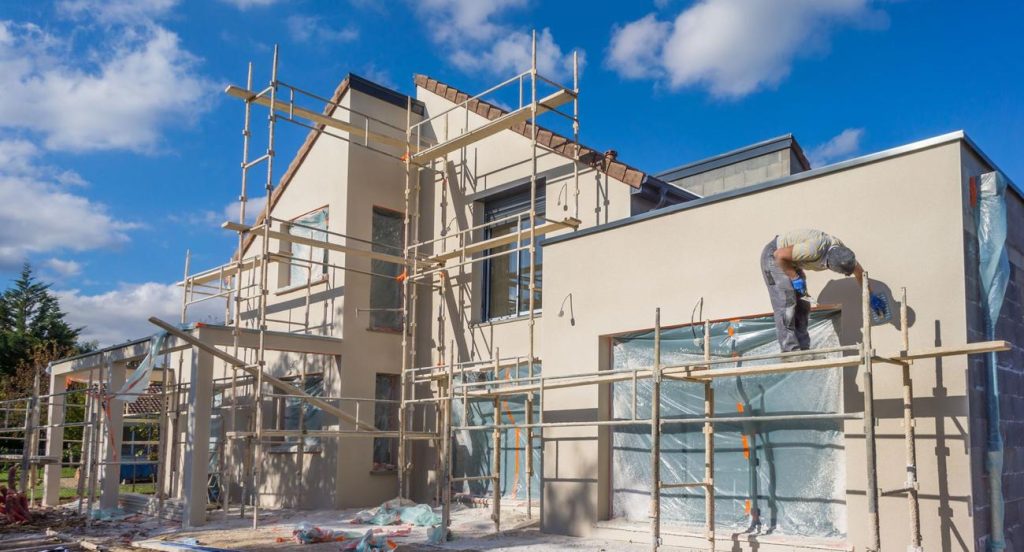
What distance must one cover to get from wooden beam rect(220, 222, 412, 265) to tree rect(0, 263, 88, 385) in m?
19.7

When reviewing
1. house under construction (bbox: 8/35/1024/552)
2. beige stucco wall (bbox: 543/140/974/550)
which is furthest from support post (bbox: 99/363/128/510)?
beige stucco wall (bbox: 543/140/974/550)

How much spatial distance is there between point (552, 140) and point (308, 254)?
557cm

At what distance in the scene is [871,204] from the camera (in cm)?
807

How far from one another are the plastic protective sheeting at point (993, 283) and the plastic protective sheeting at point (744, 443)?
1242 mm

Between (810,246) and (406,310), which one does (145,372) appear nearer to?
(406,310)

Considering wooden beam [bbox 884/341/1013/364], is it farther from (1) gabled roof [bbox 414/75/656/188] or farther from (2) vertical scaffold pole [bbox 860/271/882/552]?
(1) gabled roof [bbox 414/75/656/188]

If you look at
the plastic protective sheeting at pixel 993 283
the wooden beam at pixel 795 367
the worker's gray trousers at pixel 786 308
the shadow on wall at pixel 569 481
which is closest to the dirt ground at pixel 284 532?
the shadow on wall at pixel 569 481

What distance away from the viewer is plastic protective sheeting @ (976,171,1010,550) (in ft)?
24.3

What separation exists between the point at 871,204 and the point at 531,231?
513cm

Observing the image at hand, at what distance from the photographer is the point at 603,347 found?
10.3m

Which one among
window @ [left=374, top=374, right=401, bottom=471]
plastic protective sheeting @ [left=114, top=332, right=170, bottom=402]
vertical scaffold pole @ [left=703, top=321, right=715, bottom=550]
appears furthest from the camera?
window @ [left=374, top=374, right=401, bottom=471]

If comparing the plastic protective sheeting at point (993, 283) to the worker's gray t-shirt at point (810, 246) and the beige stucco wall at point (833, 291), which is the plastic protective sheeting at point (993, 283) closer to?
the beige stucco wall at point (833, 291)

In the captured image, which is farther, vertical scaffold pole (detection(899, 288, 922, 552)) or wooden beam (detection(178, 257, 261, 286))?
wooden beam (detection(178, 257, 261, 286))

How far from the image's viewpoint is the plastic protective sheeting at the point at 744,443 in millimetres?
8305
